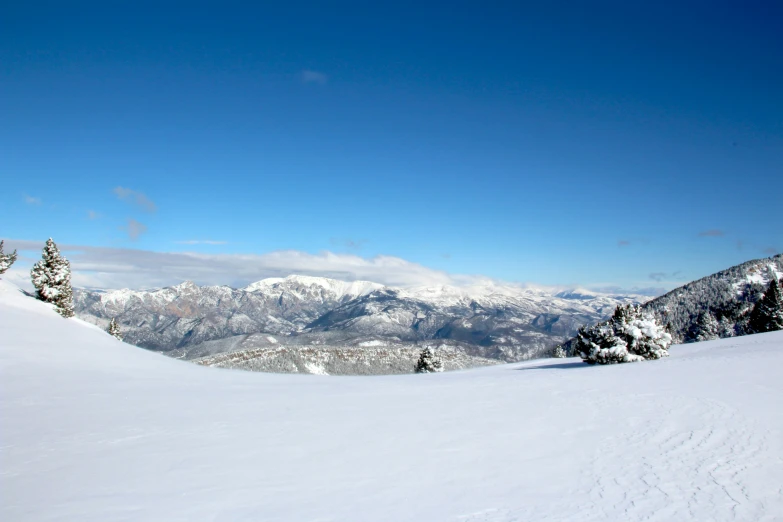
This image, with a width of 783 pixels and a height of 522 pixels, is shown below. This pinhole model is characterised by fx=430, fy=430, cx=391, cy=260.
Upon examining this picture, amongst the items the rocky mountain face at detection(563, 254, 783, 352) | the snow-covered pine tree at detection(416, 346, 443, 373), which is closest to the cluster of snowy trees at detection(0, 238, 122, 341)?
the snow-covered pine tree at detection(416, 346, 443, 373)

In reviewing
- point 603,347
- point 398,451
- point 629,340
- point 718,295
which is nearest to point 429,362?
point 603,347

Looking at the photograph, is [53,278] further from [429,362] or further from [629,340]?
[629,340]

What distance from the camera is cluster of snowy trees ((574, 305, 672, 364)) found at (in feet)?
86.5

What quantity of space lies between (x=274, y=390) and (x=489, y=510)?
14.3 metres

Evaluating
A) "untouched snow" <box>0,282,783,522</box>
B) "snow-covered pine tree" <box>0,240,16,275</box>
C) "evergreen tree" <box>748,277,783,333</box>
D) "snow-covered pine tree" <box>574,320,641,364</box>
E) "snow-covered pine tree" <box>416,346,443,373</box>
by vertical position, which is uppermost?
"snow-covered pine tree" <box>0,240,16,275</box>

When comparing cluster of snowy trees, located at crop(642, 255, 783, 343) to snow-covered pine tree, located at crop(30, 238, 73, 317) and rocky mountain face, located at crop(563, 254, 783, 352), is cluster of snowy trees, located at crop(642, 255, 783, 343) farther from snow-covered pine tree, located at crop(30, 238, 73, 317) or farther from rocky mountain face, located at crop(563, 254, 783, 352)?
snow-covered pine tree, located at crop(30, 238, 73, 317)

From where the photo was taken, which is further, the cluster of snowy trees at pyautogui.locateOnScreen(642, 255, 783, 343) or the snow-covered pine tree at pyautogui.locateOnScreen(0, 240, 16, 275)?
the cluster of snowy trees at pyautogui.locateOnScreen(642, 255, 783, 343)

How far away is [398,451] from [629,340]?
22.5 meters

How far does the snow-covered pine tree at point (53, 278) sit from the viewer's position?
130 ft

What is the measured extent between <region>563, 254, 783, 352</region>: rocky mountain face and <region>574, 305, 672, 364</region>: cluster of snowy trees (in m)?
87.0

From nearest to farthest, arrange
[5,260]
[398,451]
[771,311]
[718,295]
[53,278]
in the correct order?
[398,451]
[5,260]
[53,278]
[771,311]
[718,295]

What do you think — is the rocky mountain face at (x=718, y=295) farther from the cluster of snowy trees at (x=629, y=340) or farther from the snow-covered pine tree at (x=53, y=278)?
the snow-covered pine tree at (x=53, y=278)

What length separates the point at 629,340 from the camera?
2686cm

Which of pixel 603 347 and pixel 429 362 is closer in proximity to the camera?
pixel 603 347
